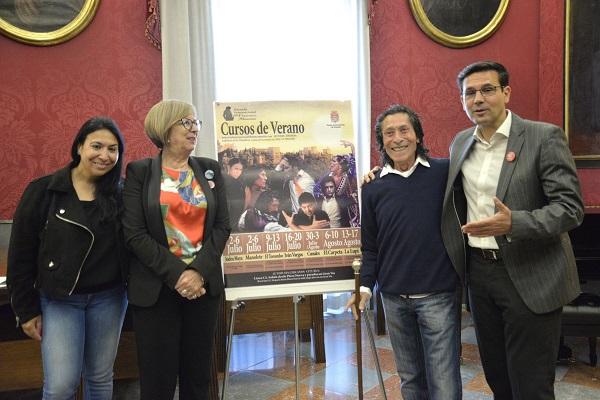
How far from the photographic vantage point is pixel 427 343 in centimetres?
183

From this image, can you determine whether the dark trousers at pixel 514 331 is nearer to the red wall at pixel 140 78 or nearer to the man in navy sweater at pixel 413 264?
the man in navy sweater at pixel 413 264

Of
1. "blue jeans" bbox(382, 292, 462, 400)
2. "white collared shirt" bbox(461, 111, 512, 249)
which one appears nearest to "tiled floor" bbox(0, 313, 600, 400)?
"blue jeans" bbox(382, 292, 462, 400)

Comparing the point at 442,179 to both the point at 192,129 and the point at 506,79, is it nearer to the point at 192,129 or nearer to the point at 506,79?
the point at 506,79

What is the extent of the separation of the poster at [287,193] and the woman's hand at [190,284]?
0.38 metres

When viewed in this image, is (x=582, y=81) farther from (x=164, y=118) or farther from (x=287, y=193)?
(x=164, y=118)

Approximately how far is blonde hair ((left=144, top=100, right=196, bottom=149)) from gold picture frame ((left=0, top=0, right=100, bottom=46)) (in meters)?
2.02

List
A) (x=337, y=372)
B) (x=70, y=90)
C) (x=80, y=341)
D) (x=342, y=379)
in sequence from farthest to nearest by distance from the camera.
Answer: (x=70, y=90)
(x=337, y=372)
(x=342, y=379)
(x=80, y=341)

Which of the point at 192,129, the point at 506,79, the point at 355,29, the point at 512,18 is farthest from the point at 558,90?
the point at 192,129

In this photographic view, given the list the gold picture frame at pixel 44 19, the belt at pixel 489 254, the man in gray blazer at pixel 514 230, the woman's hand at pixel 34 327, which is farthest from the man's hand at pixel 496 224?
the gold picture frame at pixel 44 19

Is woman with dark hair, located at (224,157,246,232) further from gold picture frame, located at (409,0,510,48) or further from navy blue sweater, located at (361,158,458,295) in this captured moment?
gold picture frame, located at (409,0,510,48)

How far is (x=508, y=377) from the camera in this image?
1.87 m

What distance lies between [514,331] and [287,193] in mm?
1118

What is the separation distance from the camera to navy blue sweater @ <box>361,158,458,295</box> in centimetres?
179

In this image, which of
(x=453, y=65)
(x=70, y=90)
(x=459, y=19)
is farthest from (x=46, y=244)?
(x=459, y=19)
